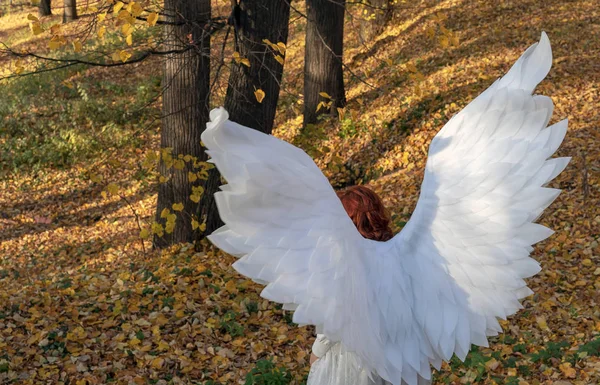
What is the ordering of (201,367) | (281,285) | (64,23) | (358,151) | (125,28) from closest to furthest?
(281,285) → (125,28) → (201,367) → (358,151) → (64,23)

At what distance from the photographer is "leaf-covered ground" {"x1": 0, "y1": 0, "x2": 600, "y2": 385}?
5.51 m

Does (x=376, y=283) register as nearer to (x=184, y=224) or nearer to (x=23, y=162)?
(x=184, y=224)

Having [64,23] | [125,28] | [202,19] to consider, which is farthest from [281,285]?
[64,23]

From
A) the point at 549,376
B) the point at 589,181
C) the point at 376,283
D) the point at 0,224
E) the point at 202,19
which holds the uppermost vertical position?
the point at 202,19

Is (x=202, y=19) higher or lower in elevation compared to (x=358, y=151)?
higher

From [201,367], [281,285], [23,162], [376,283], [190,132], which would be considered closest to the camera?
[281,285]

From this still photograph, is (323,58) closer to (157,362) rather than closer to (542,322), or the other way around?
(542,322)

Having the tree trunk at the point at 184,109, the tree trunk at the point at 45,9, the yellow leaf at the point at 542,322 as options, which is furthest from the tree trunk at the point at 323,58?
the tree trunk at the point at 45,9

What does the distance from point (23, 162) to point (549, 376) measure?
11.8m

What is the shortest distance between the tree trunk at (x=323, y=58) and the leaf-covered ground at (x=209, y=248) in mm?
596

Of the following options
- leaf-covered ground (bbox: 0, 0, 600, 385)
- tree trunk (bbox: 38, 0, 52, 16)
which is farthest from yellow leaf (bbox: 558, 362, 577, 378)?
tree trunk (bbox: 38, 0, 52, 16)

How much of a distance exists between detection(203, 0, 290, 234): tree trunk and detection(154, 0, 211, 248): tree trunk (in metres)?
0.32

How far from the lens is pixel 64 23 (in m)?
22.1

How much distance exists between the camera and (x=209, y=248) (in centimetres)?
780
